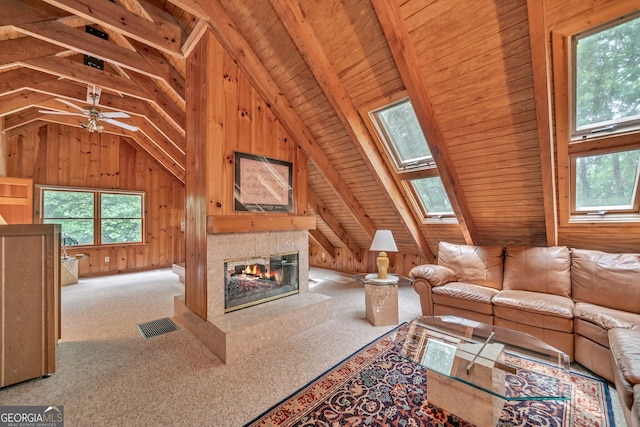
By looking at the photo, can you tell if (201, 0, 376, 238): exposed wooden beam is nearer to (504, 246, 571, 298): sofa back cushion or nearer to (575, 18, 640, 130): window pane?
(504, 246, 571, 298): sofa back cushion

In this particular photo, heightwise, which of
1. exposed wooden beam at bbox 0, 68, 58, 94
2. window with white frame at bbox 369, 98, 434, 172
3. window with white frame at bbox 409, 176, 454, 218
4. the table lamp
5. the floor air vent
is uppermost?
exposed wooden beam at bbox 0, 68, 58, 94

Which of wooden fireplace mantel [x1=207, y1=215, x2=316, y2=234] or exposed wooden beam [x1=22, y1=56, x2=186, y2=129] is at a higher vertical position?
exposed wooden beam [x1=22, y1=56, x2=186, y2=129]

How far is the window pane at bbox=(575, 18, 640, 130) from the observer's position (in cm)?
183

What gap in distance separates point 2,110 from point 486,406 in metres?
6.35

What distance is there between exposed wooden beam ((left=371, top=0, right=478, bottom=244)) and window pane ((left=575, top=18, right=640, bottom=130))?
1.04 meters

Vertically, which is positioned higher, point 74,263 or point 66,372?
point 74,263

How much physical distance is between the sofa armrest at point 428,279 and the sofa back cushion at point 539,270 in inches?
24.1

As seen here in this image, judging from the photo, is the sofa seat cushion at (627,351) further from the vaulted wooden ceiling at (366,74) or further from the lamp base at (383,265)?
the lamp base at (383,265)

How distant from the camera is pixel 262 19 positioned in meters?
2.36

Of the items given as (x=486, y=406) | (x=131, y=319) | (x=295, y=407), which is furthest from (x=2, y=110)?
(x=486, y=406)

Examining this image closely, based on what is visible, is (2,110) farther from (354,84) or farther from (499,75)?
(499,75)

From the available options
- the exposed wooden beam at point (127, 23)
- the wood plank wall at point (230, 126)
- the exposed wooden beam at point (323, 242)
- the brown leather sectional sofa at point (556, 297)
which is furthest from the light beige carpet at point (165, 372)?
the exposed wooden beam at point (127, 23)

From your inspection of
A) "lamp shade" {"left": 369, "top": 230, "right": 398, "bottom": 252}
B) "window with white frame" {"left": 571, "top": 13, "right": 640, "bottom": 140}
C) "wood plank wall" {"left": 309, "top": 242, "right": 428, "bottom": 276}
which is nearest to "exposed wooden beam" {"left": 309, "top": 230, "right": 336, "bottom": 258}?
"wood plank wall" {"left": 309, "top": 242, "right": 428, "bottom": 276}

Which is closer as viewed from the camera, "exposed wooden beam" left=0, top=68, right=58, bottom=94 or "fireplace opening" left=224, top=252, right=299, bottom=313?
"fireplace opening" left=224, top=252, right=299, bottom=313
